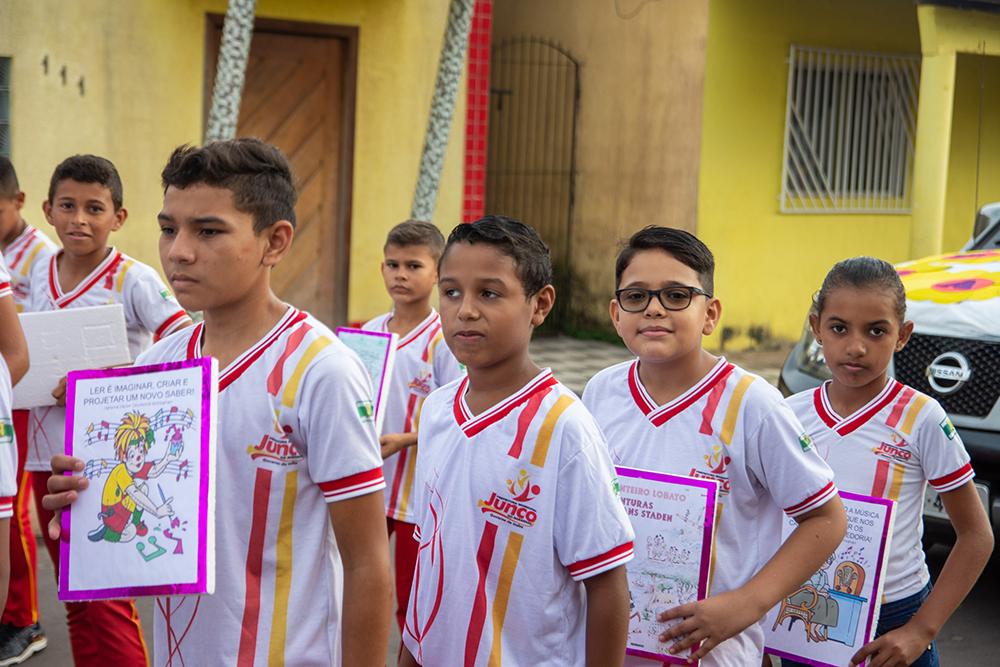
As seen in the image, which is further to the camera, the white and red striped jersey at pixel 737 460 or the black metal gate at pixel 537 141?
the black metal gate at pixel 537 141

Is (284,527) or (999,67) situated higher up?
(999,67)

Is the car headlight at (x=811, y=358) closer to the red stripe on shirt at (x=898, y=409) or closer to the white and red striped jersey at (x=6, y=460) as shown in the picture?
the red stripe on shirt at (x=898, y=409)

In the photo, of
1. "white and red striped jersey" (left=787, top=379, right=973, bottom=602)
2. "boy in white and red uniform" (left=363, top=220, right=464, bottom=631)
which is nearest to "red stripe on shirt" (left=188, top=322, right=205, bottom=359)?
"white and red striped jersey" (left=787, top=379, right=973, bottom=602)

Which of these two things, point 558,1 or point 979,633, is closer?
point 979,633

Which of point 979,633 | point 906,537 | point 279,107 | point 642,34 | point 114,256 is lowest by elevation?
point 979,633

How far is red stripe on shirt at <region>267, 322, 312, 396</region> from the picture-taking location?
8.34 feet

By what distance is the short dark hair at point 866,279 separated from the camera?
3.69 metres

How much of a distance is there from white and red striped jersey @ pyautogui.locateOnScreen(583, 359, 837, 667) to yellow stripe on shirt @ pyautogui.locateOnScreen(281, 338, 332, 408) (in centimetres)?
92

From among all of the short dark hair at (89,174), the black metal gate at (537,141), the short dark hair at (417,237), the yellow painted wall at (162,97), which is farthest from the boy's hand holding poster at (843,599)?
the black metal gate at (537,141)

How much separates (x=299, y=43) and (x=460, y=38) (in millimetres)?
2650

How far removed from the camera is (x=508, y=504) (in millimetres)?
2680

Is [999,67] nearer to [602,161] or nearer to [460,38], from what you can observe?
[602,161]

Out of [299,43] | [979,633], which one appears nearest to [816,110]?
[299,43]

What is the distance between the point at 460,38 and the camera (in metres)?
9.40
